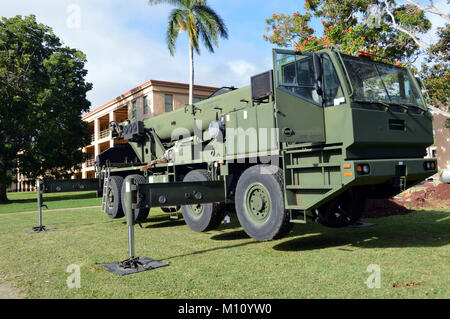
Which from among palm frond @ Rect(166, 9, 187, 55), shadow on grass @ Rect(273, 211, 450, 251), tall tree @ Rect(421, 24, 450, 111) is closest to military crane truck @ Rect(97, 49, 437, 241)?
shadow on grass @ Rect(273, 211, 450, 251)

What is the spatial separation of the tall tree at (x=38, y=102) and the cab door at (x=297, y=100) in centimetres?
2331

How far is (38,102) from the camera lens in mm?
26266

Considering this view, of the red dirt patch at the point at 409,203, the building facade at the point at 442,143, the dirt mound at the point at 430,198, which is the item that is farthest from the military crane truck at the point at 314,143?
the building facade at the point at 442,143

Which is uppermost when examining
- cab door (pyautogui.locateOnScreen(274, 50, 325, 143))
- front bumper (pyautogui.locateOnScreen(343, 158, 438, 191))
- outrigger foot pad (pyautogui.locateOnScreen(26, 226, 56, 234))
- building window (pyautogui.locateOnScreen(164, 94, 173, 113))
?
building window (pyautogui.locateOnScreen(164, 94, 173, 113))

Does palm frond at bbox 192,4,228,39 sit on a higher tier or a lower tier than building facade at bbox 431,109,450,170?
higher

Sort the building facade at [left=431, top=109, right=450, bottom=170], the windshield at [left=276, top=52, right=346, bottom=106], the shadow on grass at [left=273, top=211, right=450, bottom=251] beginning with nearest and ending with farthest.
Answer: the windshield at [left=276, top=52, right=346, bottom=106], the shadow on grass at [left=273, top=211, right=450, bottom=251], the building facade at [left=431, top=109, right=450, bottom=170]

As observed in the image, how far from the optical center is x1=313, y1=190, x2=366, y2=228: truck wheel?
7.52 metres

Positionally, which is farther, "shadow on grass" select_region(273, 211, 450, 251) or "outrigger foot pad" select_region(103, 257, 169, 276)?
"shadow on grass" select_region(273, 211, 450, 251)

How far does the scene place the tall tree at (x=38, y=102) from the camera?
25.4 m

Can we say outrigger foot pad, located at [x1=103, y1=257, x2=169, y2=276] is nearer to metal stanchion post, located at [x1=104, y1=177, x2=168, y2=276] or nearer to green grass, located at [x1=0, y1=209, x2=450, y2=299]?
metal stanchion post, located at [x1=104, y1=177, x2=168, y2=276]

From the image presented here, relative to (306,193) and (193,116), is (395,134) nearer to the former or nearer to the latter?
(306,193)

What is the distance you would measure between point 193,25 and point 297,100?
64.0ft

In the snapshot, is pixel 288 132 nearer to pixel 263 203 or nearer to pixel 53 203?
pixel 263 203

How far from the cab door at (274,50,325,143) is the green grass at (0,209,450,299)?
1834mm
